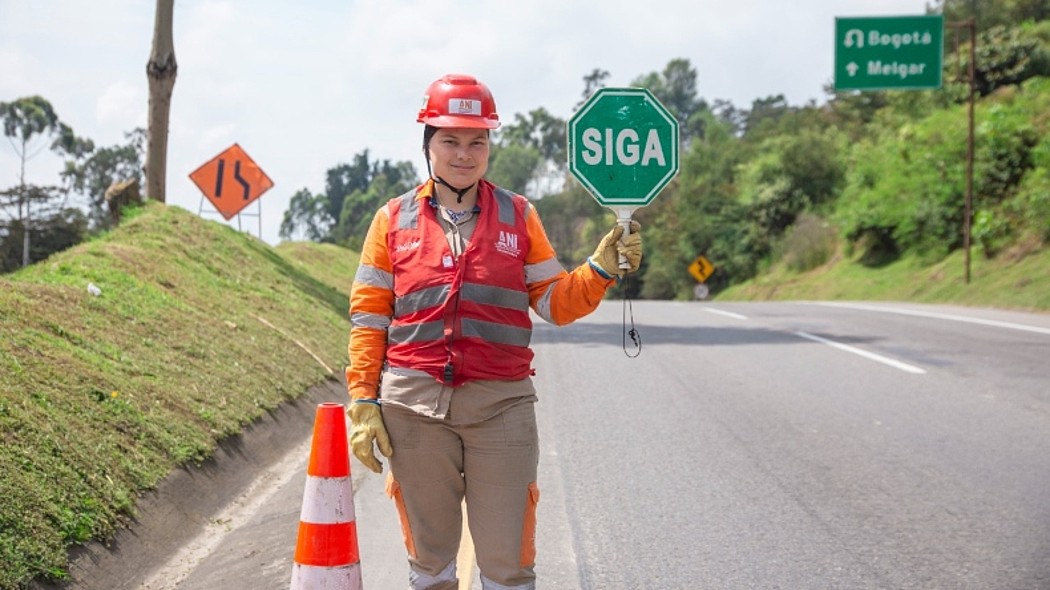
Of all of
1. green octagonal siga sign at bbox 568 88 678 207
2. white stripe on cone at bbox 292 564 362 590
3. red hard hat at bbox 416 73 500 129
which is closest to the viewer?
red hard hat at bbox 416 73 500 129

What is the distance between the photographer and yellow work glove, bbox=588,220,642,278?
376 centimetres

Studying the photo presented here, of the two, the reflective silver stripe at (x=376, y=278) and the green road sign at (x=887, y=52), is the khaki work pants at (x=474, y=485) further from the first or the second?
the green road sign at (x=887, y=52)

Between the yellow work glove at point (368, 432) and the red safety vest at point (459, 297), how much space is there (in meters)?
0.17

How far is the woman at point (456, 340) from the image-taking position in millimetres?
3750

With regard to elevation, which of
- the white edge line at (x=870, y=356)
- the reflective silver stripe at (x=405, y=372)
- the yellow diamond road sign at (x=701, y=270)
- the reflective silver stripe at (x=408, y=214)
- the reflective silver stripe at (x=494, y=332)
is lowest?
the yellow diamond road sign at (x=701, y=270)

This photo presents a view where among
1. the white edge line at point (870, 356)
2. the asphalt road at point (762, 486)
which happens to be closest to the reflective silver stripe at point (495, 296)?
the asphalt road at point (762, 486)

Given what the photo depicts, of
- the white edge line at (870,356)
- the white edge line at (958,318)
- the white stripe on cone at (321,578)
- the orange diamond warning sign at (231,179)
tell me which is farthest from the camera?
the orange diamond warning sign at (231,179)

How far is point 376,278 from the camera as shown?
3.86m

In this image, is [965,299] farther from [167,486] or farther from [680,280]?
[680,280]

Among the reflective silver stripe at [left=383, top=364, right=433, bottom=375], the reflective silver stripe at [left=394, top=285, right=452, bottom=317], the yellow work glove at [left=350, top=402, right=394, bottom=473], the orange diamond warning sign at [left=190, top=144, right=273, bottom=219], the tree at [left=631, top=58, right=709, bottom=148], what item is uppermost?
the tree at [left=631, top=58, right=709, bottom=148]

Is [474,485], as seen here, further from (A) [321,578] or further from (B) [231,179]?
(B) [231,179]

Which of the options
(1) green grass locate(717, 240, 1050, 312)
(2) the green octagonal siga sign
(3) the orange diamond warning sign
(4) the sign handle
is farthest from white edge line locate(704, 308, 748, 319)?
(4) the sign handle

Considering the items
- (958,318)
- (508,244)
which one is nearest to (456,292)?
(508,244)

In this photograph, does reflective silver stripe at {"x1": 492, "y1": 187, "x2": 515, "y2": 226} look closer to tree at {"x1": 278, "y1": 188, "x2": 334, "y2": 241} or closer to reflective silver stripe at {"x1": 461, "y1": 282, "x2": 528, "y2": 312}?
reflective silver stripe at {"x1": 461, "y1": 282, "x2": 528, "y2": 312}
